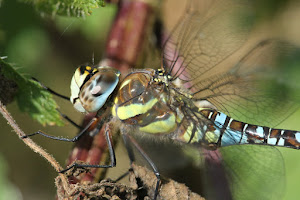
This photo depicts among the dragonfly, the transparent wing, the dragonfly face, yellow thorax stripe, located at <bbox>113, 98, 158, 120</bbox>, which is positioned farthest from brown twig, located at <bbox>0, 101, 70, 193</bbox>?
the transparent wing

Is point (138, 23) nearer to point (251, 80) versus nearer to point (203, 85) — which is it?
point (203, 85)

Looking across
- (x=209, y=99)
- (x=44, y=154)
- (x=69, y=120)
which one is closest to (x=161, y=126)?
(x=209, y=99)

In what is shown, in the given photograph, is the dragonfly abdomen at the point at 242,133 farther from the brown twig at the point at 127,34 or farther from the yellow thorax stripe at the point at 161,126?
the brown twig at the point at 127,34

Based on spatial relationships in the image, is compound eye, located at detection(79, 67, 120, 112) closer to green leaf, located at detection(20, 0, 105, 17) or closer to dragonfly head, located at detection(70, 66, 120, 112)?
dragonfly head, located at detection(70, 66, 120, 112)

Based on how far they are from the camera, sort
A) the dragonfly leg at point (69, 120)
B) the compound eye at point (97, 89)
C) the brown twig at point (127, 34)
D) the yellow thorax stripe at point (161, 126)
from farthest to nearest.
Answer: the brown twig at point (127, 34)
the dragonfly leg at point (69, 120)
the yellow thorax stripe at point (161, 126)
the compound eye at point (97, 89)

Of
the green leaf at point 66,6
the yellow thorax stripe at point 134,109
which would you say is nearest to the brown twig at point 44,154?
the yellow thorax stripe at point 134,109

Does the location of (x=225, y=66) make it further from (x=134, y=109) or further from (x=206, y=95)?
(x=134, y=109)
